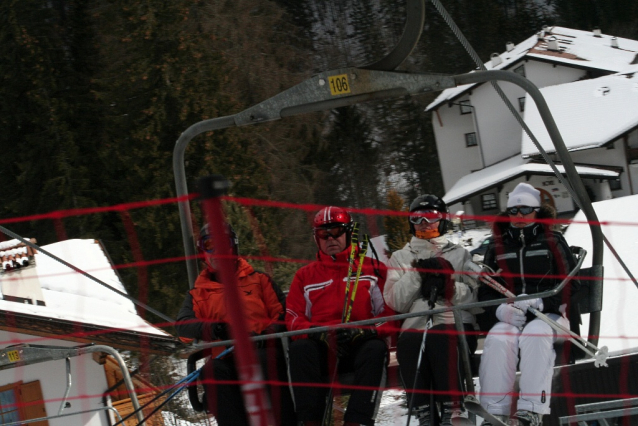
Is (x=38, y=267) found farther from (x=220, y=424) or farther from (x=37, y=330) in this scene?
(x=220, y=424)

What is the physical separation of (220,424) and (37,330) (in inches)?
226

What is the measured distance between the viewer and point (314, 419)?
Result: 4125 mm

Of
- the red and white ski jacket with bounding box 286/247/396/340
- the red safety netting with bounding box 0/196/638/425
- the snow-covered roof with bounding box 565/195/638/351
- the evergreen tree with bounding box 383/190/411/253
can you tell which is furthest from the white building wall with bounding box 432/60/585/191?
the red and white ski jacket with bounding box 286/247/396/340

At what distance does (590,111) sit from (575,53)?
16.0ft

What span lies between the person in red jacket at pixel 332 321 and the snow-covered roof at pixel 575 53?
95.6 ft

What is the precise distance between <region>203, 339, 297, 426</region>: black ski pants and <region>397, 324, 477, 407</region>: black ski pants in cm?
65

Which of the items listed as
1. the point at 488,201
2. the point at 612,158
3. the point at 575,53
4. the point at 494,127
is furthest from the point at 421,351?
the point at 494,127

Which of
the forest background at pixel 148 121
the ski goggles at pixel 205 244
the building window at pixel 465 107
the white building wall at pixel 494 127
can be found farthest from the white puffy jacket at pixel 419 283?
the building window at pixel 465 107

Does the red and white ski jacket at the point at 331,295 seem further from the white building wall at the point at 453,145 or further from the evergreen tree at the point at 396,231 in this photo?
the white building wall at the point at 453,145

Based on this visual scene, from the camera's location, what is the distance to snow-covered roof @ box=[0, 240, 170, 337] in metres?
9.36

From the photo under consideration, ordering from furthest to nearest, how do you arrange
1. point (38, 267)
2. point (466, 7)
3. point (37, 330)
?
point (466, 7) < point (38, 267) < point (37, 330)

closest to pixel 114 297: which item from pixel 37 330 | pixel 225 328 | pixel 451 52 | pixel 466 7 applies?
pixel 37 330

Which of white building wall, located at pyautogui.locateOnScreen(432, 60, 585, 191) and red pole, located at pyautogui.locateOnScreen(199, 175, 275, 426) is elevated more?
white building wall, located at pyautogui.locateOnScreen(432, 60, 585, 191)

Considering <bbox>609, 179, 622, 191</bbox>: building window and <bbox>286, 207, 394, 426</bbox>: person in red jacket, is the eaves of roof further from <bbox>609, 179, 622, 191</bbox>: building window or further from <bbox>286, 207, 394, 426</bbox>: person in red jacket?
<bbox>609, 179, 622, 191</bbox>: building window
